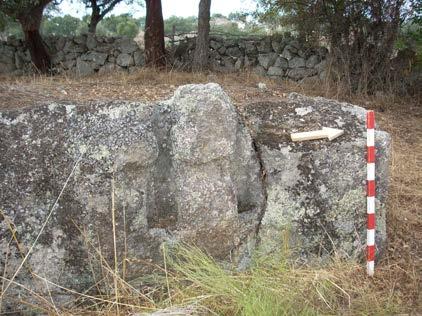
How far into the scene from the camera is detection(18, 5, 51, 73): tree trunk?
9.11 metres

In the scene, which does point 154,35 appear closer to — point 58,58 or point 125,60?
point 125,60

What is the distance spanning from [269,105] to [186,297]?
137cm

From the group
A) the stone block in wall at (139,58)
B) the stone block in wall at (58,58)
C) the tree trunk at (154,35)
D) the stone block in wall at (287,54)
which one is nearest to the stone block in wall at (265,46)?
the stone block in wall at (287,54)

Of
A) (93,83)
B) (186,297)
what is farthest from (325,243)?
(93,83)

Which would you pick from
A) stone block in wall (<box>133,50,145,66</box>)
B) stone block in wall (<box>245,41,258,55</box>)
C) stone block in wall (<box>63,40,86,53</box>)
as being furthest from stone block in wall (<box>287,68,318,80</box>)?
stone block in wall (<box>63,40,86,53</box>)

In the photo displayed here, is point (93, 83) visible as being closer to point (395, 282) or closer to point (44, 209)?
point (44, 209)

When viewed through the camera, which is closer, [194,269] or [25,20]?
[194,269]

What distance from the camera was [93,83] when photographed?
23.6 ft

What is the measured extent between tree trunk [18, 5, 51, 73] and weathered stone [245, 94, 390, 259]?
7376 millimetres

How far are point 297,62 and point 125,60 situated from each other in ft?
11.0

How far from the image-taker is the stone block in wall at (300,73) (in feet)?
30.2

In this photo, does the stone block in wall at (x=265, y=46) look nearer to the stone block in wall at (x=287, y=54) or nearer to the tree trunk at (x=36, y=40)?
the stone block in wall at (x=287, y=54)

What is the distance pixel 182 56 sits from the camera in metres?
9.77

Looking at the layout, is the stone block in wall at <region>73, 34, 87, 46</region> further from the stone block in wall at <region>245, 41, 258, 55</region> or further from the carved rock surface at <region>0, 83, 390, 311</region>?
the carved rock surface at <region>0, 83, 390, 311</region>
